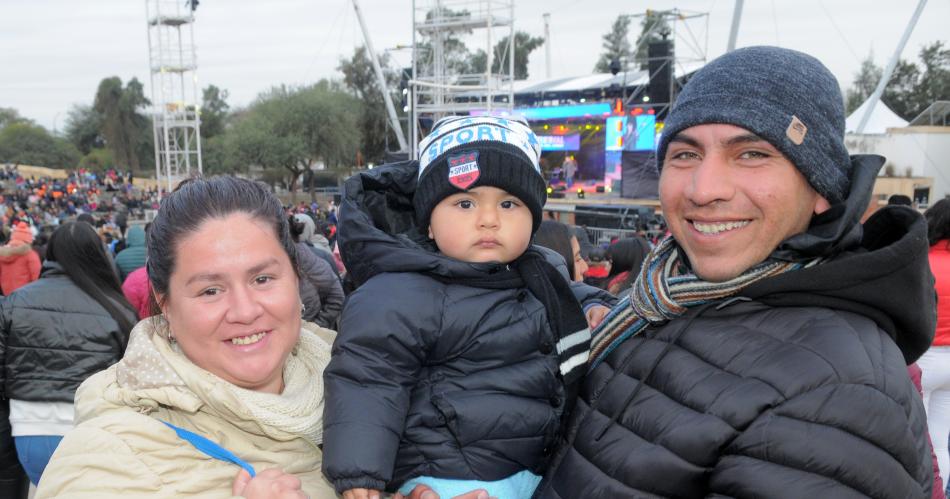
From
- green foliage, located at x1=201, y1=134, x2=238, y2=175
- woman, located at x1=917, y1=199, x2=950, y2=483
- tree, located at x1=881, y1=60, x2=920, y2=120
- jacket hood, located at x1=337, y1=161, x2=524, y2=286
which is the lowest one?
woman, located at x1=917, y1=199, x2=950, y2=483

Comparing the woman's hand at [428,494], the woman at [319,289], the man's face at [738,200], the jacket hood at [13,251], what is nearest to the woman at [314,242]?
the woman at [319,289]

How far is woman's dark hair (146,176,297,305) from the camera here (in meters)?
1.71

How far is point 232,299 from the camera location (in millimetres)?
1729

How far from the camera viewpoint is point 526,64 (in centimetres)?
7231

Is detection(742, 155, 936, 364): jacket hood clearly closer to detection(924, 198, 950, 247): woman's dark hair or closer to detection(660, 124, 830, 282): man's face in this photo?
detection(660, 124, 830, 282): man's face

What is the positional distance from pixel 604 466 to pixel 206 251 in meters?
1.16

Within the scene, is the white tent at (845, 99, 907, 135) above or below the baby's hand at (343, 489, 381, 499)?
above

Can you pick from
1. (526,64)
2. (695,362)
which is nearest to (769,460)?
(695,362)

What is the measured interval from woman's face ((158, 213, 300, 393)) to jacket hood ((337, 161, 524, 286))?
0.32 metres

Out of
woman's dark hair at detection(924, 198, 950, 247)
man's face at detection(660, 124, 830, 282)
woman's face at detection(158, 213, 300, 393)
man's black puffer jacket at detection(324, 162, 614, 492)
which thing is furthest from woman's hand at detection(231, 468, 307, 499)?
woman's dark hair at detection(924, 198, 950, 247)

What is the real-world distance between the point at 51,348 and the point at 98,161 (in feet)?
209

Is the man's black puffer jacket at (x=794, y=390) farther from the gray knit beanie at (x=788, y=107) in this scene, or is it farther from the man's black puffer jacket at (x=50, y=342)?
Result: the man's black puffer jacket at (x=50, y=342)

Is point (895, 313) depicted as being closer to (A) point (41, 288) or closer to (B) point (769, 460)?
(B) point (769, 460)

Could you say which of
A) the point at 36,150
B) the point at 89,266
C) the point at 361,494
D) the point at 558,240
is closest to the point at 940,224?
the point at 558,240
